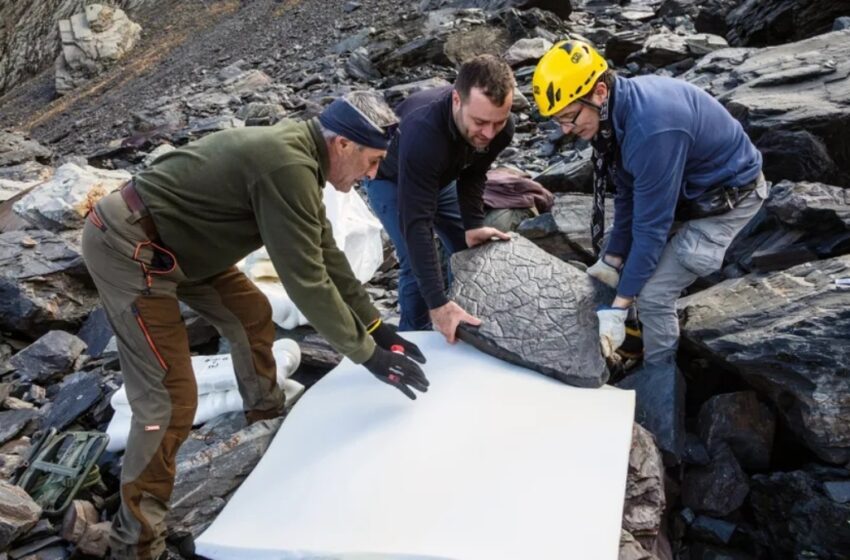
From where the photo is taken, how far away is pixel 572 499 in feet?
8.25

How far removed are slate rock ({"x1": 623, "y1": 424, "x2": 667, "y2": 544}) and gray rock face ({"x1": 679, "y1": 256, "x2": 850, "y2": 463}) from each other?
61 cm

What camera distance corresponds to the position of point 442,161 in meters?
3.25

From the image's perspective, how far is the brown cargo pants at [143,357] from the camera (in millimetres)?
2721

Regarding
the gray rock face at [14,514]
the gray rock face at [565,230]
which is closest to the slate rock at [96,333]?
the gray rock face at [14,514]

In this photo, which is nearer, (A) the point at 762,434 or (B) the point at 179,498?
(B) the point at 179,498

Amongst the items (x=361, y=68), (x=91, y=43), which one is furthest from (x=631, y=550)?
(x=91, y=43)

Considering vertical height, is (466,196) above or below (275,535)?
above

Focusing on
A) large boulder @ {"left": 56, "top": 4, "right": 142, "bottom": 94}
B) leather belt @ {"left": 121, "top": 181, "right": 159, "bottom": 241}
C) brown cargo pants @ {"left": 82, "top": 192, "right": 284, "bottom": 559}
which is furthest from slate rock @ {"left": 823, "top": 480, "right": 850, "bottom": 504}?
large boulder @ {"left": 56, "top": 4, "right": 142, "bottom": 94}

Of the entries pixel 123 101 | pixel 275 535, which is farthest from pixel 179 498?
pixel 123 101

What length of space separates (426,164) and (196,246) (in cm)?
106

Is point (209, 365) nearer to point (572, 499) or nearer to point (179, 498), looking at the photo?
point (179, 498)

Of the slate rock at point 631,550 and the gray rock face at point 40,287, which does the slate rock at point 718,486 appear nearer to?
the slate rock at point 631,550

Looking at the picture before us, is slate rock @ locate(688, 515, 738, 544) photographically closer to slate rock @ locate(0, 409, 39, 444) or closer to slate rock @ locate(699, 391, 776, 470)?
slate rock @ locate(699, 391, 776, 470)

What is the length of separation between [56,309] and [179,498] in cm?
A: 321
